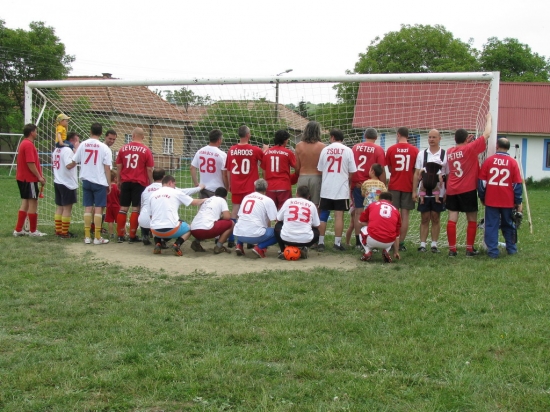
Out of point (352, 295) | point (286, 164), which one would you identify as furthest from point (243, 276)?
point (286, 164)

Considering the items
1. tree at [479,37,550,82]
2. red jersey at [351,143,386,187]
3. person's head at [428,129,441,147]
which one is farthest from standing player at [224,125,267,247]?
tree at [479,37,550,82]

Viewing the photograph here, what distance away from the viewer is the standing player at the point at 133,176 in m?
9.48

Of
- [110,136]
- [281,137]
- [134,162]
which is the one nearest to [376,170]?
[281,137]

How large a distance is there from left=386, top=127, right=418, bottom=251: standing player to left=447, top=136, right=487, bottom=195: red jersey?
65 centimetres

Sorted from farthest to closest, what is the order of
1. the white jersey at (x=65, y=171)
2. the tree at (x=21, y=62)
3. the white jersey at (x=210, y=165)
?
the tree at (x=21, y=62), the white jersey at (x=65, y=171), the white jersey at (x=210, y=165)

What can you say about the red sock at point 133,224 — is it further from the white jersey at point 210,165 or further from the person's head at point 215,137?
the person's head at point 215,137

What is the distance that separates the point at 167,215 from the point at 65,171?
8.91 feet

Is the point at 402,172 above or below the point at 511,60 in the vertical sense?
below

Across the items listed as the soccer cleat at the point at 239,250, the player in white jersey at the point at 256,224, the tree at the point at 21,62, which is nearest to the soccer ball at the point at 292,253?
the player in white jersey at the point at 256,224

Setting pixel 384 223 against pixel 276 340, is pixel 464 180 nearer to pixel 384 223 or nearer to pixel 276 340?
pixel 384 223

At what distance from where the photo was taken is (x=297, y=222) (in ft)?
26.5

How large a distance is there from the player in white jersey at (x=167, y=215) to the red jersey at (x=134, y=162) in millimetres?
1156

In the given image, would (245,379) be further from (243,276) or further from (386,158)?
(386,158)

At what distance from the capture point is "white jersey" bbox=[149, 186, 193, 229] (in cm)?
834
